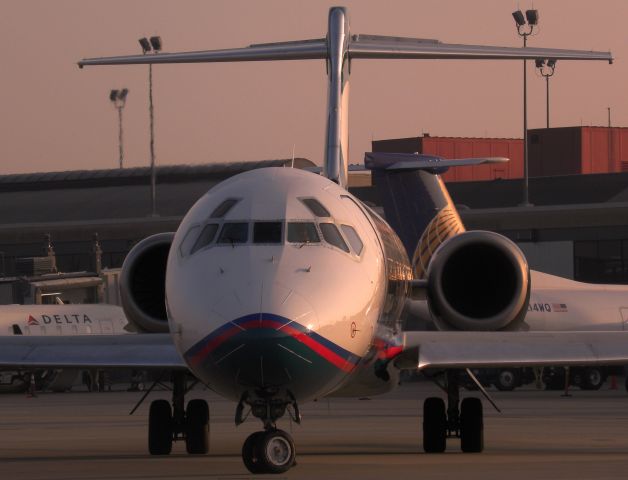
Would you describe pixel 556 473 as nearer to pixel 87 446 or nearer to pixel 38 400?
pixel 87 446

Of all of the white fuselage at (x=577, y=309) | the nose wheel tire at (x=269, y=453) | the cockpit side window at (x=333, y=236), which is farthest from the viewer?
the white fuselage at (x=577, y=309)

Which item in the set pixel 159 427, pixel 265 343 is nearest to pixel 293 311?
pixel 265 343

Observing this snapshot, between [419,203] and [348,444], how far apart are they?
1848 centimetres

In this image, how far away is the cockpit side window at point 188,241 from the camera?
13.9 metres

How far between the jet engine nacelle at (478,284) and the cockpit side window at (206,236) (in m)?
4.67

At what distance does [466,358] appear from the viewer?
15.7 meters

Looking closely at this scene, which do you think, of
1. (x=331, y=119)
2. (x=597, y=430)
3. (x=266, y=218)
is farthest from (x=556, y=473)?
(x=597, y=430)

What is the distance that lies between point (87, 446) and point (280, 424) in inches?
184

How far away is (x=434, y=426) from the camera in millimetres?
18125

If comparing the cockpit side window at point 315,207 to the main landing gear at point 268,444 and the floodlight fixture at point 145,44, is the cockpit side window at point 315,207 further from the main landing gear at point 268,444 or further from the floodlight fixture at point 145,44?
the floodlight fixture at point 145,44

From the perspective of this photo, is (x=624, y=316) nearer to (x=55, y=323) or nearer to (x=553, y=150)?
(x=55, y=323)

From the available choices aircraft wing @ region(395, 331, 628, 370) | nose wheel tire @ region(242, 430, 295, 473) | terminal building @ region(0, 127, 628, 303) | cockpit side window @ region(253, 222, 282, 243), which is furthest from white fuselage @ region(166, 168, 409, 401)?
terminal building @ region(0, 127, 628, 303)

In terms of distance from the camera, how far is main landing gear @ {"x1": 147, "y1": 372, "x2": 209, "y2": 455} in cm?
1761

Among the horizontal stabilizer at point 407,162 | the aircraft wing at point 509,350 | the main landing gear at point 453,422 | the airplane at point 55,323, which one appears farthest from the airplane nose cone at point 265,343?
the airplane at point 55,323
